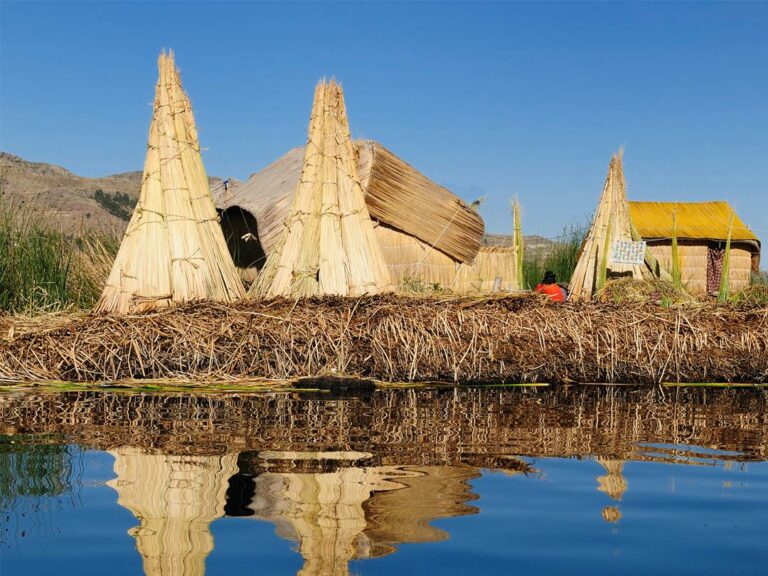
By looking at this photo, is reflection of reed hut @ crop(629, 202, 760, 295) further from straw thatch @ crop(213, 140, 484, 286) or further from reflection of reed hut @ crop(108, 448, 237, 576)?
reflection of reed hut @ crop(108, 448, 237, 576)

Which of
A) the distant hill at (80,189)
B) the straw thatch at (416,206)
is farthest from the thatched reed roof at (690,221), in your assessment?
the distant hill at (80,189)

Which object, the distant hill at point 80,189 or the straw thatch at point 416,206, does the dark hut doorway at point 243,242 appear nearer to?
the straw thatch at point 416,206

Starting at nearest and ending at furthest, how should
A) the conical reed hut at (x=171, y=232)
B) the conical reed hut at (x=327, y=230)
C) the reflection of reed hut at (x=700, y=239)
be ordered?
the conical reed hut at (x=171, y=232) < the conical reed hut at (x=327, y=230) < the reflection of reed hut at (x=700, y=239)

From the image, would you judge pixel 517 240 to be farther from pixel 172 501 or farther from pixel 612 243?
pixel 172 501

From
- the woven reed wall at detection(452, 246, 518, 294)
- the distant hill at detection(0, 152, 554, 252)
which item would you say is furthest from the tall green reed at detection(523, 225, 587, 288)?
the distant hill at detection(0, 152, 554, 252)

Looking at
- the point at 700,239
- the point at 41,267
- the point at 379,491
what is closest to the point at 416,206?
the point at 41,267

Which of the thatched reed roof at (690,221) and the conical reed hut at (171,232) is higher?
the thatched reed roof at (690,221)

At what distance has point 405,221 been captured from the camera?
1244 cm

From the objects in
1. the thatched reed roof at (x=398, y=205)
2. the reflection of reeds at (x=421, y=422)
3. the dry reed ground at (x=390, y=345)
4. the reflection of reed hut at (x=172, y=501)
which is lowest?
the reflection of reed hut at (x=172, y=501)

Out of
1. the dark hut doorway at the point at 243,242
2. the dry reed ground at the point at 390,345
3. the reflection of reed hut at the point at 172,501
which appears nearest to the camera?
the reflection of reed hut at the point at 172,501

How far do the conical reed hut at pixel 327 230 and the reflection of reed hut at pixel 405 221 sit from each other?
3462 millimetres

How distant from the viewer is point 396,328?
626cm

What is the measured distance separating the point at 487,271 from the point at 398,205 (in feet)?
7.25

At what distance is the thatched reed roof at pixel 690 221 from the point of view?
20.4m
